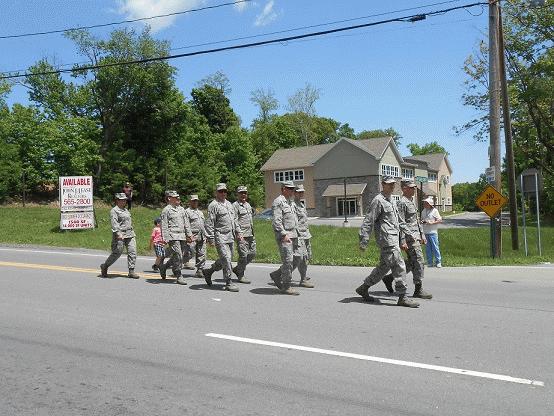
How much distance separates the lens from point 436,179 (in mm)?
74438

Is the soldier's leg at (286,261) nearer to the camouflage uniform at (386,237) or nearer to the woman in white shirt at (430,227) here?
the camouflage uniform at (386,237)

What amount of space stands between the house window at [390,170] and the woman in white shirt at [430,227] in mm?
39838

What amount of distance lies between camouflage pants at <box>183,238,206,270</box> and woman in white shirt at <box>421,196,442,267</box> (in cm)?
522

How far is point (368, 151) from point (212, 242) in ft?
146

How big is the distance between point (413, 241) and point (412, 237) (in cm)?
6

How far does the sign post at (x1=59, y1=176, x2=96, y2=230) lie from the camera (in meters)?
25.4

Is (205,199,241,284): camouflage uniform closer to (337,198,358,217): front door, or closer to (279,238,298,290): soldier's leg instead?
(279,238,298,290): soldier's leg

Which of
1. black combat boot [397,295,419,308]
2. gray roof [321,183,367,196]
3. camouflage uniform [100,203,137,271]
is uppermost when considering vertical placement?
gray roof [321,183,367,196]

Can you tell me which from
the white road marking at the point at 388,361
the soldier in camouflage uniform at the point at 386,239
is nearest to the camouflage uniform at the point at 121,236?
the soldier in camouflage uniform at the point at 386,239

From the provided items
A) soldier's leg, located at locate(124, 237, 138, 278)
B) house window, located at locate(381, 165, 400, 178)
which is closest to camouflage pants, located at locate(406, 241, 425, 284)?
soldier's leg, located at locate(124, 237, 138, 278)

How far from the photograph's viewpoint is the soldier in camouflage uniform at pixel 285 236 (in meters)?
9.11

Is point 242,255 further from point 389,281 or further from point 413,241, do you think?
point 413,241

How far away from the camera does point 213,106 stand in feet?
216

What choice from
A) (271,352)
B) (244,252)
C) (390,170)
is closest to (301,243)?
(244,252)
